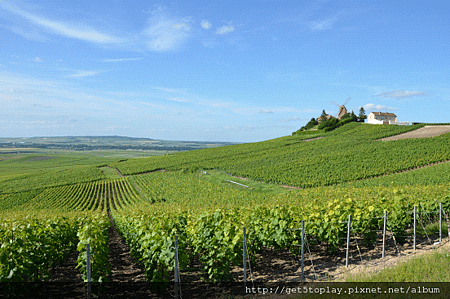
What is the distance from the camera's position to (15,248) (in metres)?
7.52

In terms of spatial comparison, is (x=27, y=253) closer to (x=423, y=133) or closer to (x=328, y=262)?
(x=328, y=262)

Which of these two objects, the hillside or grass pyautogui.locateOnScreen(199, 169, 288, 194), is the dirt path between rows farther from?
the hillside

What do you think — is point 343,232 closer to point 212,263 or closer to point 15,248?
point 212,263

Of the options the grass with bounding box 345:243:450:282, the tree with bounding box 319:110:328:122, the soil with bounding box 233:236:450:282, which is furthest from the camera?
the tree with bounding box 319:110:328:122

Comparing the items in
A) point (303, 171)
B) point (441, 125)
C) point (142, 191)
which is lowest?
point (142, 191)

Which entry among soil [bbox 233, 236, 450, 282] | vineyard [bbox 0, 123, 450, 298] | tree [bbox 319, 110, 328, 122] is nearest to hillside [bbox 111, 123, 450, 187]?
vineyard [bbox 0, 123, 450, 298]

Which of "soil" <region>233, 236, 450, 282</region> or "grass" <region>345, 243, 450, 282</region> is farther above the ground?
"grass" <region>345, 243, 450, 282</region>

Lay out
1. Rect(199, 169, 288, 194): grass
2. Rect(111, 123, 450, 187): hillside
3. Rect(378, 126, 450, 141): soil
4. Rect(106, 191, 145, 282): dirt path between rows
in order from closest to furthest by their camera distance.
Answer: Rect(106, 191, 145, 282): dirt path between rows, Rect(199, 169, 288, 194): grass, Rect(111, 123, 450, 187): hillside, Rect(378, 126, 450, 141): soil

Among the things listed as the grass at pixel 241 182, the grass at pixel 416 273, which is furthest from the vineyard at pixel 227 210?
the grass at pixel 416 273

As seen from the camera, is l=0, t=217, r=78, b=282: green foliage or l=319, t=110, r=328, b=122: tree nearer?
l=0, t=217, r=78, b=282: green foliage

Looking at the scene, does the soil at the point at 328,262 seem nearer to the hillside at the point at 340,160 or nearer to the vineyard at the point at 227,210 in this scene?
the vineyard at the point at 227,210

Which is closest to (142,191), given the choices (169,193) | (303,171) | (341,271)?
(169,193)

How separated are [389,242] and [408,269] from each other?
464 centimetres

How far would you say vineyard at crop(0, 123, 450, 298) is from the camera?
329 inches
